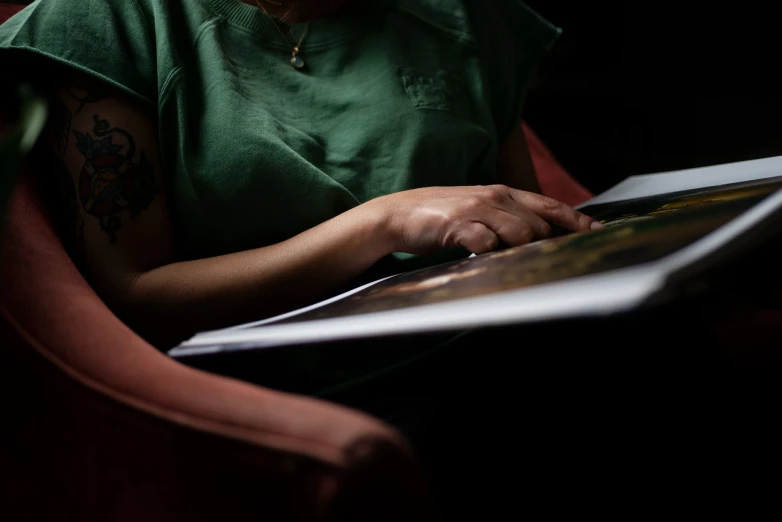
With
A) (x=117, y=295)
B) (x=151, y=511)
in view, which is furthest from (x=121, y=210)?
(x=151, y=511)

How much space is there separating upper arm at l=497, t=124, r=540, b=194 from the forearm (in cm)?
44

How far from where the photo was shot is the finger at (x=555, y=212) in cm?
57

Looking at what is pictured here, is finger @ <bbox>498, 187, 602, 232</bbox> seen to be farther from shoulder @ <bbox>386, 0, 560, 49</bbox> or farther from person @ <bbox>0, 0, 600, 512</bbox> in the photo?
shoulder @ <bbox>386, 0, 560, 49</bbox>

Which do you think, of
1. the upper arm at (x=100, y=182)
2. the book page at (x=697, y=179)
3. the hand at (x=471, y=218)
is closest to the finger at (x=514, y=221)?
the hand at (x=471, y=218)

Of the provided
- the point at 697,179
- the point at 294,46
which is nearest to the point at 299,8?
the point at 294,46

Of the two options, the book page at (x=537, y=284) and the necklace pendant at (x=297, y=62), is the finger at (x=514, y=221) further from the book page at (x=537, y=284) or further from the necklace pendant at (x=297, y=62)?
the necklace pendant at (x=297, y=62)

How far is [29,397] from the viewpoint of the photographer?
0.43 m

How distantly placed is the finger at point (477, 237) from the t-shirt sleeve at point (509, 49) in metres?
0.43

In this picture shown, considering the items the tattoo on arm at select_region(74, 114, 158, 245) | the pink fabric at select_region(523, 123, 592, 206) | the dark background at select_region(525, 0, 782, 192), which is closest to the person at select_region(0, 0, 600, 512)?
the tattoo on arm at select_region(74, 114, 158, 245)

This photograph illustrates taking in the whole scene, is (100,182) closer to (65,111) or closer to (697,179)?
(65,111)

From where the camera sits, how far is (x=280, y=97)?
721 mm

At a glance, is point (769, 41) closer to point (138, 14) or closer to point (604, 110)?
point (604, 110)

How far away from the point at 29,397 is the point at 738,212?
47 centimetres

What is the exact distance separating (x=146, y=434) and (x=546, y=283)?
0.25 metres
